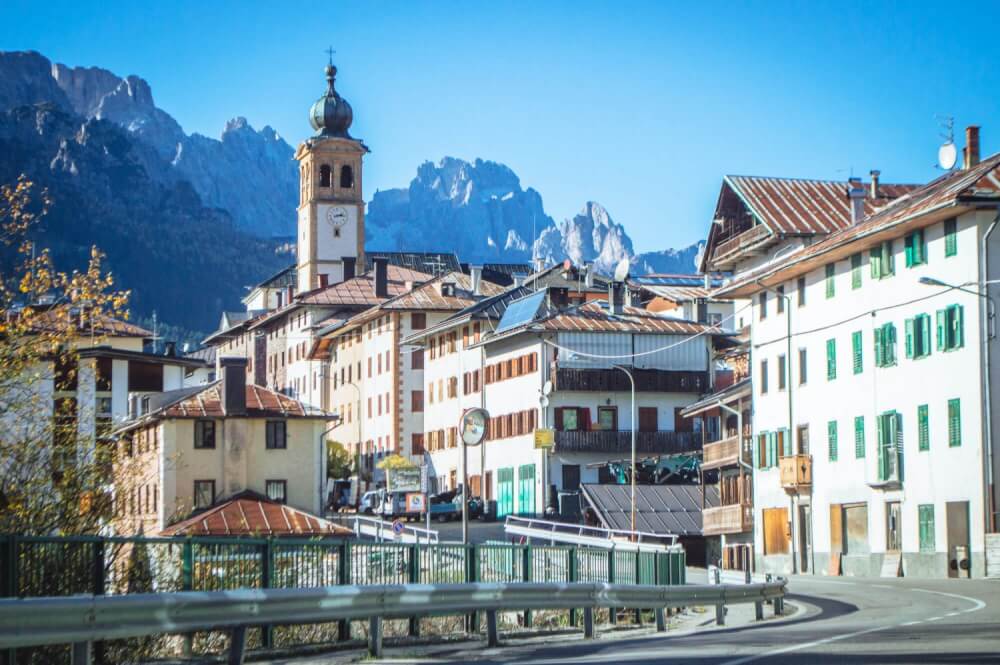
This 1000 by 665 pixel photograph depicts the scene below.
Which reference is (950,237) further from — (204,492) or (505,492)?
(505,492)

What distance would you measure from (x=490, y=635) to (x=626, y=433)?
67.2 m

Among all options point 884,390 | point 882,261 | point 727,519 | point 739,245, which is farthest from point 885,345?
point 739,245

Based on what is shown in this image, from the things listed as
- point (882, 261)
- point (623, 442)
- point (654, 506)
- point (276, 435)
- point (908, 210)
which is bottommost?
point (654, 506)

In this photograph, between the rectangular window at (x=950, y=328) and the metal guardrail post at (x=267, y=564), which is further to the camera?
the rectangular window at (x=950, y=328)

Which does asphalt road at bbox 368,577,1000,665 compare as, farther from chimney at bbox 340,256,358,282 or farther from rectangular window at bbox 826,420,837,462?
chimney at bbox 340,256,358,282

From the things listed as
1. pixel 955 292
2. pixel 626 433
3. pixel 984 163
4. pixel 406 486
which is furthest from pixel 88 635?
pixel 626 433

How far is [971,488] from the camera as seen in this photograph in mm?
49938

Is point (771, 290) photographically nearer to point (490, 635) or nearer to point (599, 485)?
point (599, 485)

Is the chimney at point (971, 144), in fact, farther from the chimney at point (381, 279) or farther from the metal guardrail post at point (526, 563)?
the chimney at point (381, 279)

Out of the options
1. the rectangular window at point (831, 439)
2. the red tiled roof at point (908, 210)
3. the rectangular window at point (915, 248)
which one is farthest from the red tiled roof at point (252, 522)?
the rectangular window at point (915, 248)

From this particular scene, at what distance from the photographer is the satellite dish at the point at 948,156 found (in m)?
62.3

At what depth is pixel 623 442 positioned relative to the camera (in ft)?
288

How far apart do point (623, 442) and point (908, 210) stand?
35.2 meters

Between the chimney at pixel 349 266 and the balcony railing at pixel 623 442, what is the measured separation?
76048 millimetres
